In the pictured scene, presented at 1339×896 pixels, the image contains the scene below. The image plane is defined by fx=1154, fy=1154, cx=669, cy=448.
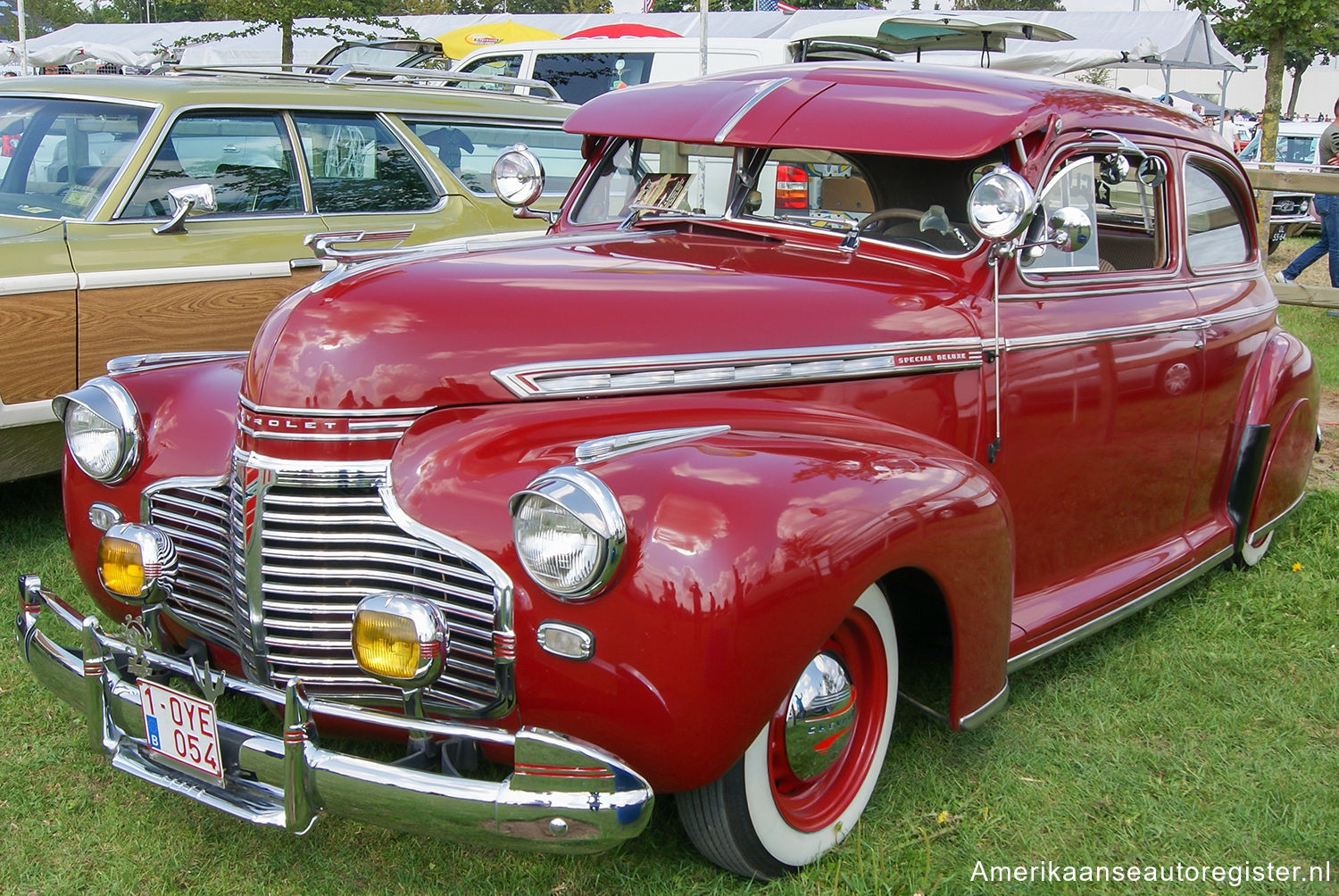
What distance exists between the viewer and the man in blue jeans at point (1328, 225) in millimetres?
9508

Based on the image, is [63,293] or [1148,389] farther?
[63,293]

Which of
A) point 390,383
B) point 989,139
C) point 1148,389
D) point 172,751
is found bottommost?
point 172,751

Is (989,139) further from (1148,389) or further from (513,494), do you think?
(513,494)

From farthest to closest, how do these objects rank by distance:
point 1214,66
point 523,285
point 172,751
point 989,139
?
point 1214,66 → point 989,139 → point 523,285 → point 172,751

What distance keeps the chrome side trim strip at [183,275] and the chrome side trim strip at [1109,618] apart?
11.5 ft

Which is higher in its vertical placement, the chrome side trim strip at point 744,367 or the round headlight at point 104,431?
the chrome side trim strip at point 744,367

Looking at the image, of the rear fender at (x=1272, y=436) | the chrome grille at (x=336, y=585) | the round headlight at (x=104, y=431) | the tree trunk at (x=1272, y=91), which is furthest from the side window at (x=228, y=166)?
the tree trunk at (x=1272, y=91)

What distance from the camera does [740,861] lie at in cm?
248

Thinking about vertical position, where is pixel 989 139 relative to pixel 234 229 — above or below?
above

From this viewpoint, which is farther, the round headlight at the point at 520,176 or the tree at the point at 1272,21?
the tree at the point at 1272,21

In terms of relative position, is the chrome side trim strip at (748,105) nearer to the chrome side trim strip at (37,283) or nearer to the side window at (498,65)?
the chrome side trim strip at (37,283)

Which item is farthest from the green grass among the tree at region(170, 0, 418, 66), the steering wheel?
the tree at region(170, 0, 418, 66)

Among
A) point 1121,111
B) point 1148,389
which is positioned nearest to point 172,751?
point 1148,389

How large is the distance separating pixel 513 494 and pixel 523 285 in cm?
69
